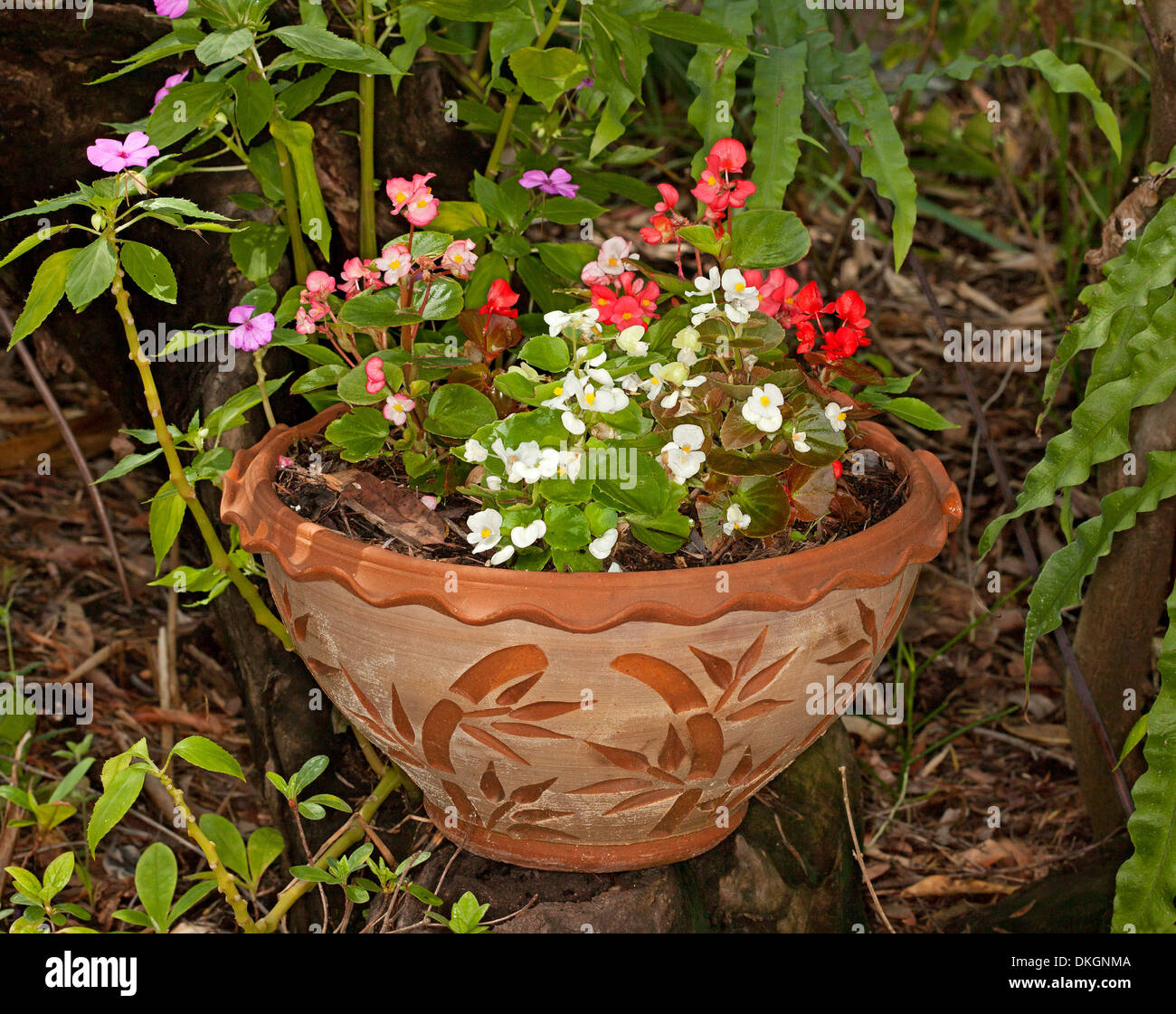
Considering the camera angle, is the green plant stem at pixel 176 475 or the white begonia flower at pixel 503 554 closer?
the white begonia flower at pixel 503 554

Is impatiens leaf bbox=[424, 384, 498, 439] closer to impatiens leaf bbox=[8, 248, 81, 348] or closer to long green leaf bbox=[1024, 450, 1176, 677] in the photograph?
impatiens leaf bbox=[8, 248, 81, 348]

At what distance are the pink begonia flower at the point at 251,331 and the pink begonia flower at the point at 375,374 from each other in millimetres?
143

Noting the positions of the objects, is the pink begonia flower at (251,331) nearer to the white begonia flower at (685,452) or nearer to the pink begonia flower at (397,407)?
the pink begonia flower at (397,407)

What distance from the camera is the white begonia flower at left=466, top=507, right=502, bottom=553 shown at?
3.55ft

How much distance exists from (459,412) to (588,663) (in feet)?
1.05

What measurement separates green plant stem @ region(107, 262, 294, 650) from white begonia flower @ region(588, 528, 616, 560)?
0.47m

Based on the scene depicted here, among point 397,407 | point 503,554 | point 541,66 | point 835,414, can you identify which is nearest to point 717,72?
point 541,66

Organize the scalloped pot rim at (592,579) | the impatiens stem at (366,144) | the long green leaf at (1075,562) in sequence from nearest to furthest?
1. the scalloped pot rim at (592,579)
2. the long green leaf at (1075,562)
3. the impatiens stem at (366,144)

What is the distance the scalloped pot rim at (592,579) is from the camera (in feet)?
3.28

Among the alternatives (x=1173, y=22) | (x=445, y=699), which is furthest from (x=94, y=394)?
(x=1173, y=22)

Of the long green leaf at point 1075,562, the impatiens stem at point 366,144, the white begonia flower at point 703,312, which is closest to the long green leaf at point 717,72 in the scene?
the white begonia flower at point 703,312

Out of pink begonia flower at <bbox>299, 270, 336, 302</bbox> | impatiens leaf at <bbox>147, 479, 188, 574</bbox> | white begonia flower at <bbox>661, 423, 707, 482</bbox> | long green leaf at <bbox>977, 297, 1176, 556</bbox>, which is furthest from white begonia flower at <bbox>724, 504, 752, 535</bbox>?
impatiens leaf at <bbox>147, 479, 188, 574</bbox>
